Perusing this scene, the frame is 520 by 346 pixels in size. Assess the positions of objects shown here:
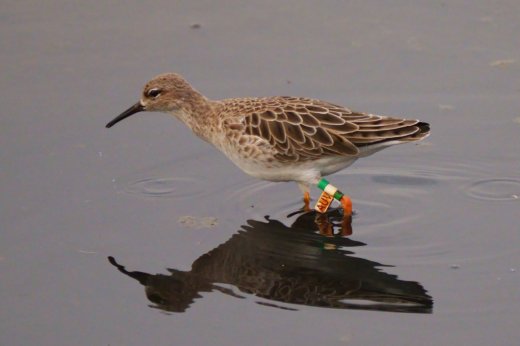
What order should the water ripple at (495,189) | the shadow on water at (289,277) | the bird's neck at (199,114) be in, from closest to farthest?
the shadow on water at (289,277), the water ripple at (495,189), the bird's neck at (199,114)

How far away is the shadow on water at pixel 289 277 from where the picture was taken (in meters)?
10.1

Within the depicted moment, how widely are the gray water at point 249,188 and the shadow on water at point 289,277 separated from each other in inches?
0.8

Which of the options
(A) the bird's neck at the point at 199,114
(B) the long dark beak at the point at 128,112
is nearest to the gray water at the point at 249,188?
(B) the long dark beak at the point at 128,112

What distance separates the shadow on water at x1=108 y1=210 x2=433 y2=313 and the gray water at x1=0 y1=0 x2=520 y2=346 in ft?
0.07

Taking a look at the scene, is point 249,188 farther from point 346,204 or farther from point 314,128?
point 346,204

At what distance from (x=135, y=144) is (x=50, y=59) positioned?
251 centimetres

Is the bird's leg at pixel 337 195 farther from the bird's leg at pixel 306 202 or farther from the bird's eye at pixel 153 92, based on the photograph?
the bird's eye at pixel 153 92

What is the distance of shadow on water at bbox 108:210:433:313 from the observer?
33.2 ft

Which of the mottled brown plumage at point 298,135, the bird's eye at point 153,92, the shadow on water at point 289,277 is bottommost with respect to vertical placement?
the shadow on water at point 289,277

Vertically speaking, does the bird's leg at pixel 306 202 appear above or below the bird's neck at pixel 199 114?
below

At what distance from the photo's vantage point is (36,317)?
9953mm

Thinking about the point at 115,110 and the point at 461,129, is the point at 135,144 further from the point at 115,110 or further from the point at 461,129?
the point at 461,129

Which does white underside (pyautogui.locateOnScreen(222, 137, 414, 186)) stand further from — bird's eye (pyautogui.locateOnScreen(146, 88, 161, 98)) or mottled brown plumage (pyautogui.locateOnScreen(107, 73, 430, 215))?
bird's eye (pyautogui.locateOnScreen(146, 88, 161, 98))

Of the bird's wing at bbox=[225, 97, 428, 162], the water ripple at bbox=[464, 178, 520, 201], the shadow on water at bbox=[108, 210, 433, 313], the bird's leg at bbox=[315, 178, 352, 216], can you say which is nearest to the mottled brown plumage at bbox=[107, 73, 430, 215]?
the bird's wing at bbox=[225, 97, 428, 162]
